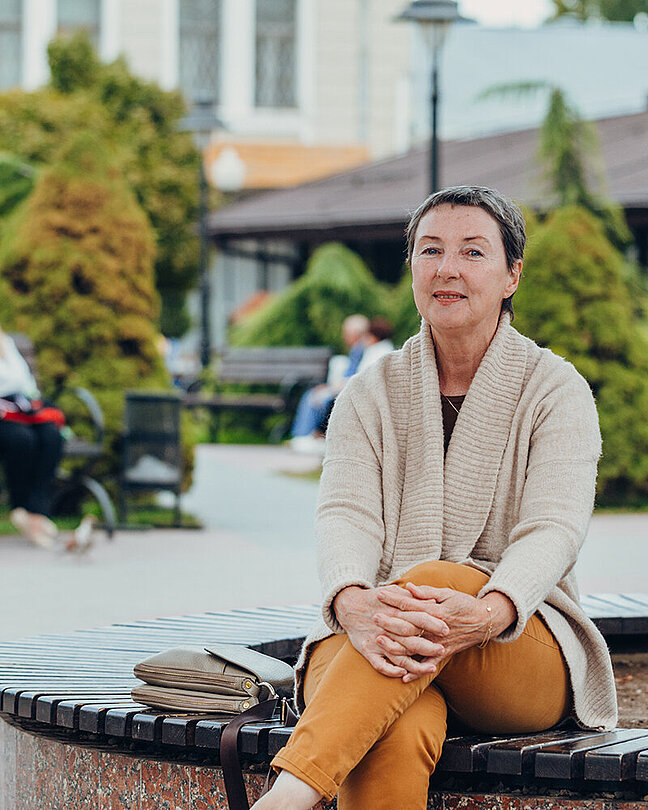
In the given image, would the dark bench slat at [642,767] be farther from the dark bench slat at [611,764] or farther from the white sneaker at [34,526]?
the white sneaker at [34,526]

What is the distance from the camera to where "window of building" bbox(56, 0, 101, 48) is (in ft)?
119

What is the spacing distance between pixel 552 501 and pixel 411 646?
1.73 ft

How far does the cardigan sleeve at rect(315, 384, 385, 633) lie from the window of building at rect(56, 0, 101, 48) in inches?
1338

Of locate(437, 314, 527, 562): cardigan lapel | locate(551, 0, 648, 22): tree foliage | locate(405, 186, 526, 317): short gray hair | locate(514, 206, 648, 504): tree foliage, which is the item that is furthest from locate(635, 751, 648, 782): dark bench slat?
locate(551, 0, 648, 22): tree foliage

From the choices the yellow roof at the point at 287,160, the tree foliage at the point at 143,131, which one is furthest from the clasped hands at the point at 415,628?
the yellow roof at the point at 287,160

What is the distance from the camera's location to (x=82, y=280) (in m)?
11.7

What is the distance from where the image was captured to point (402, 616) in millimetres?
3105

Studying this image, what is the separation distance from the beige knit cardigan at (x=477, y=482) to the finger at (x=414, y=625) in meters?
0.22

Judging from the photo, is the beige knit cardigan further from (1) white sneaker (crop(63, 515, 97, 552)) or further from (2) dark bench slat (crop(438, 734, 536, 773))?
(1) white sneaker (crop(63, 515, 97, 552))

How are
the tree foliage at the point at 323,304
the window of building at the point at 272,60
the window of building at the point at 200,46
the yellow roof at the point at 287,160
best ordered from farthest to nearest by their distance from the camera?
the window of building at the point at 272,60
the window of building at the point at 200,46
the yellow roof at the point at 287,160
the tree foliage at the point at 323,304

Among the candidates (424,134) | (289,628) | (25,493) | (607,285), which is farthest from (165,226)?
(289,628)

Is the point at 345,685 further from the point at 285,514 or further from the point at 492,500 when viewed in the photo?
the point at 285,514

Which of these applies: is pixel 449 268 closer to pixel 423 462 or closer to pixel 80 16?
pixel 423 462

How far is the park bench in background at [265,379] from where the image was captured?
1939 cm
